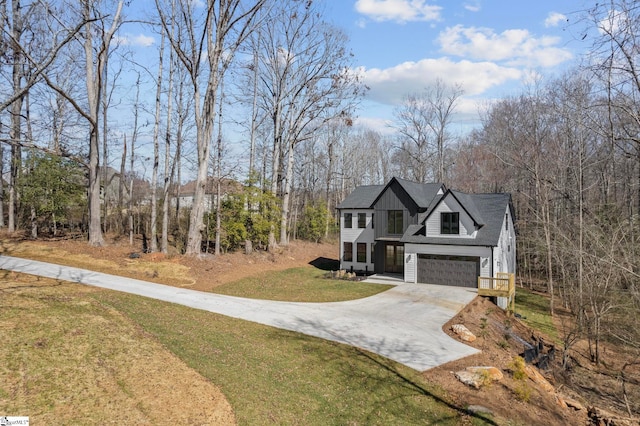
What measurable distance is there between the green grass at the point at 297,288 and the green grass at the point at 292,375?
5708 millimetres

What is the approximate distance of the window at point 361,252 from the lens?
87.5 feet

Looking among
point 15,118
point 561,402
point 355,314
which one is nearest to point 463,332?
point 561,402

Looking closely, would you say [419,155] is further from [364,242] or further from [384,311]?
[384,311]

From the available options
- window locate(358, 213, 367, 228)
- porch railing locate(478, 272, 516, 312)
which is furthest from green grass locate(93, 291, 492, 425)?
window locate(358, 213, 367, 228)

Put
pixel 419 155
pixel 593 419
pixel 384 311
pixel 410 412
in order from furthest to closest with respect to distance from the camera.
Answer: pixel 419 155 → pixel 384 311 → pixel 593 419 → pixel 410 412

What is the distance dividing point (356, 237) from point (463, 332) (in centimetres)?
1425

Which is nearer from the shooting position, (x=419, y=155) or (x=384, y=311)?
(x=384, y=311)

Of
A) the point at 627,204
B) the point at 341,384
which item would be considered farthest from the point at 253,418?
the point at 627,204

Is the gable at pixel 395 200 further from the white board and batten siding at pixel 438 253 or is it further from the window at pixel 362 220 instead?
the white board and batten siding at pixel 438 253

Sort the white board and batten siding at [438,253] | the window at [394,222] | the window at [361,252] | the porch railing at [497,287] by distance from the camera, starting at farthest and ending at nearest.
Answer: the window at [361,252]
the window at [394,222]
the white board and batten siding at [438,253]
the porch railing at [497,287]

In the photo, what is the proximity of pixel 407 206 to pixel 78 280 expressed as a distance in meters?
18.8

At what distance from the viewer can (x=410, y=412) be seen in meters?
8.30

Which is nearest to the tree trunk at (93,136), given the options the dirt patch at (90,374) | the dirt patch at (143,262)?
the dirt patch at (143,262)

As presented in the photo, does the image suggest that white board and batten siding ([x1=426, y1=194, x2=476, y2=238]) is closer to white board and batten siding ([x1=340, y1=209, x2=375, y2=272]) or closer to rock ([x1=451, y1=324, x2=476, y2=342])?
white board and batten siding ([x1=340, y1=209, x2=375, y2=272])
